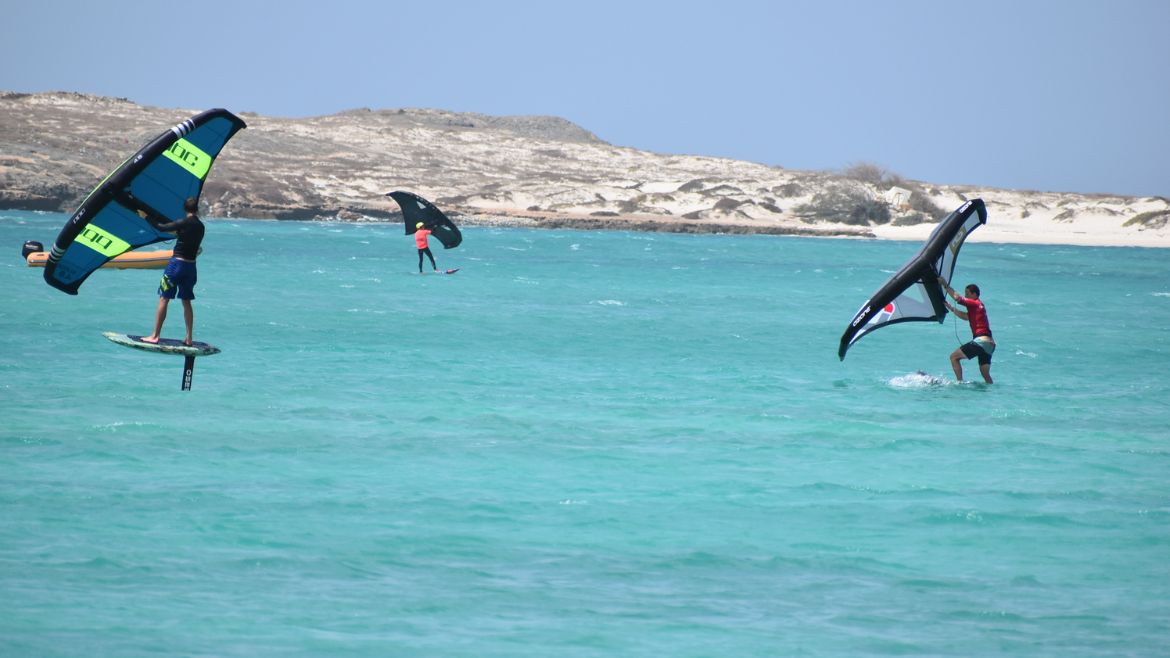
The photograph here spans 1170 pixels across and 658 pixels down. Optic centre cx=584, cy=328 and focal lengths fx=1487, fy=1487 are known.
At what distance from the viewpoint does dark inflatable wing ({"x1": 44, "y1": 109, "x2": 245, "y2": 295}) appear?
13.4 metres

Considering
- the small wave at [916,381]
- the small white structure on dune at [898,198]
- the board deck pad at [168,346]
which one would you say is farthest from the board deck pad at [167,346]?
the small white structure on dune at [898,198]

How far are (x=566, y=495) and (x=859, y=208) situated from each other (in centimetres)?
8511

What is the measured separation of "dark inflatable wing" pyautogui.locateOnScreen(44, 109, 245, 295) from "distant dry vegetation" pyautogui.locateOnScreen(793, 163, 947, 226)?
81.6 metres

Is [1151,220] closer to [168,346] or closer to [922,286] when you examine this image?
[922,286]

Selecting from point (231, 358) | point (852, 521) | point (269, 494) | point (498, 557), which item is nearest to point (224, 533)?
point (269, 494)

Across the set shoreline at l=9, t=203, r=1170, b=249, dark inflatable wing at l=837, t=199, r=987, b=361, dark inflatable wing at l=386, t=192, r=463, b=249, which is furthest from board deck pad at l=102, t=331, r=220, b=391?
shoreline at l=9, t=203, r=1170, b=249

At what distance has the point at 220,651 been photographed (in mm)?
8820

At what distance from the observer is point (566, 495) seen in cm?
1291

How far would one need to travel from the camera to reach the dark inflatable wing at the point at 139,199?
13406 mm

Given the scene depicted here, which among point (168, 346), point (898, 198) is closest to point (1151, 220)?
point (898, 198)

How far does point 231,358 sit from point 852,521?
11994 mm

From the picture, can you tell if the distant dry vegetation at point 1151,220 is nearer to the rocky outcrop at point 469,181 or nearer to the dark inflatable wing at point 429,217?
the rocky outcrop at point 469,181

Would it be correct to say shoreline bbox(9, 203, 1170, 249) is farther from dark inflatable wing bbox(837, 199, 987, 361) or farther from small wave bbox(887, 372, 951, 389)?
dark inflatable wing bbox(837, 199, 987, 361)

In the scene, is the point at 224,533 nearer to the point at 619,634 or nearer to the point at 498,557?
the point at 498,557
